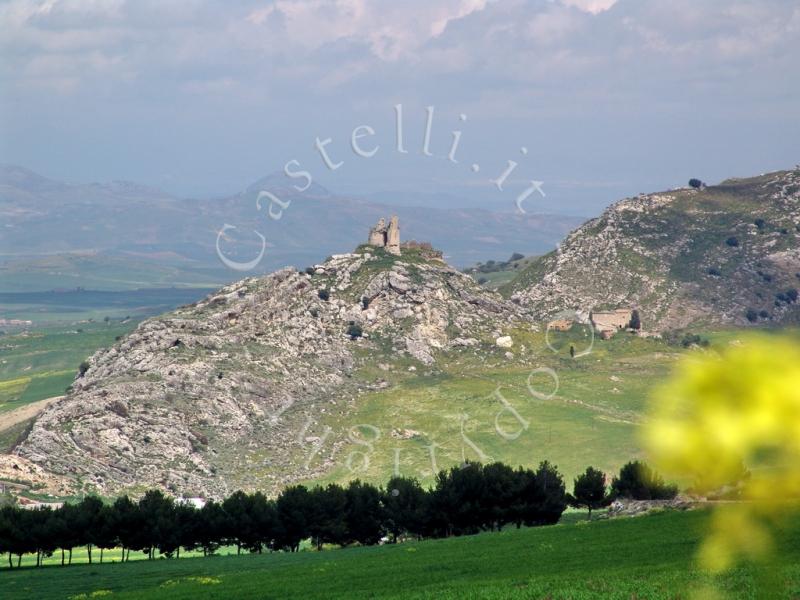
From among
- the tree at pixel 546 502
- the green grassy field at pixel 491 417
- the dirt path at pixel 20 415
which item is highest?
A: the dirt path at pixel 20 415

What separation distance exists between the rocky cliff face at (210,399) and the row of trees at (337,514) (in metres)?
35.5

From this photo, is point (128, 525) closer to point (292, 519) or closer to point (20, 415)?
point (292, 519)

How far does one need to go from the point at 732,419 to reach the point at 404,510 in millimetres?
103123

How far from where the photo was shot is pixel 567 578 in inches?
1976

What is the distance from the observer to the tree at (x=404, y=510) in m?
107

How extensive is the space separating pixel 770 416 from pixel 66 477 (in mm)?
142197

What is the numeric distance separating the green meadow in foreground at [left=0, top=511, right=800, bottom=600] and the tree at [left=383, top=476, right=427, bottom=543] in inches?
645

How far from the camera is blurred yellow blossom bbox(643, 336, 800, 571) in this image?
6.38 meters

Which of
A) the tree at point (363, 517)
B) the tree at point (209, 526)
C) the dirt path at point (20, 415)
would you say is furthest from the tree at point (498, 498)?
the dirt path at point (20, 415)

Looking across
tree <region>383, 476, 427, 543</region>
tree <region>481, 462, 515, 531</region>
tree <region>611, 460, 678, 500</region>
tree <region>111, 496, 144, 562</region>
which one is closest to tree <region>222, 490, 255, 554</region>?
tree <region>111, 496, 144, 562</region>

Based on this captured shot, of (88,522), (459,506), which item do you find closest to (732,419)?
(88,522)

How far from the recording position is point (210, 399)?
16788cm

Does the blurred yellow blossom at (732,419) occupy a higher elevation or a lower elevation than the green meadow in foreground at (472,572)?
higher

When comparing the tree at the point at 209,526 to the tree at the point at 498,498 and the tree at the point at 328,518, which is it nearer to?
the tree at the point at 328,518
